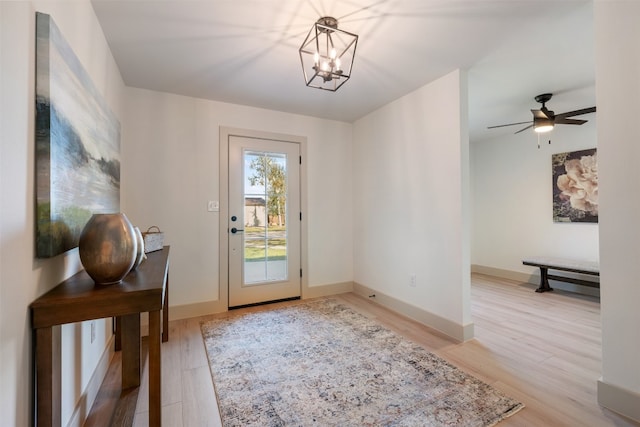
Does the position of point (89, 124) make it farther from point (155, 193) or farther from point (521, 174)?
point (521, 174)

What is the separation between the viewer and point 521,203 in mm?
4609

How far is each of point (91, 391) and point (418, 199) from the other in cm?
294

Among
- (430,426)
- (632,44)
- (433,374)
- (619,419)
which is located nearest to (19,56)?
(430,426)

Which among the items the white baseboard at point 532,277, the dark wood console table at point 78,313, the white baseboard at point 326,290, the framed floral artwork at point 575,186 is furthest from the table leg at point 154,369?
the framed floral artwork at point 575,186

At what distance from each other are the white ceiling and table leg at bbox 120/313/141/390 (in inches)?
76.2

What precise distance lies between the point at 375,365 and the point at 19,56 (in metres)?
2.42

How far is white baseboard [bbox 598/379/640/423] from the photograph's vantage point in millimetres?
1521

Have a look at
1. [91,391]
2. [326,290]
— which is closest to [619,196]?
[326,290]

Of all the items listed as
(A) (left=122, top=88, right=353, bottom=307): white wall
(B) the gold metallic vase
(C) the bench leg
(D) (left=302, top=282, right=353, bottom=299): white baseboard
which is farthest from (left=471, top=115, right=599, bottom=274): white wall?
(B) the gold metallic vase

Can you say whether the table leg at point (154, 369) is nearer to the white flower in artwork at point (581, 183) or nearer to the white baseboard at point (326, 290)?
the white baseboard at point (326, 290)

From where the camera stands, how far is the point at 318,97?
310 cm

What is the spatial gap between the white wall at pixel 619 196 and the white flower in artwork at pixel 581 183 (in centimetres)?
282

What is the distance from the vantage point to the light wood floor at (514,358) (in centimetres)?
159

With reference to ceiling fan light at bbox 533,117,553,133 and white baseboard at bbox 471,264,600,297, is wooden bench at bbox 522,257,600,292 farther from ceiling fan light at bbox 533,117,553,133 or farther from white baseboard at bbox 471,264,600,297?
ceiling fan light at bbox 533,117,553,133
